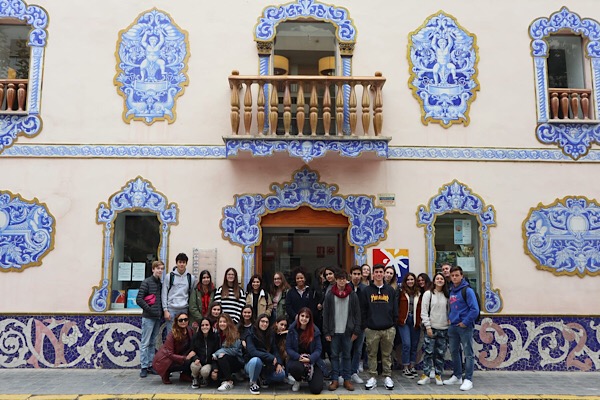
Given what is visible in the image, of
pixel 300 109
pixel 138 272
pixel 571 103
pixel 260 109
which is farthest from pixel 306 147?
pixel 571 103

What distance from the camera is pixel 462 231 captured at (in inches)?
373

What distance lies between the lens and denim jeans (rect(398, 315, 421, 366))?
27.5ft

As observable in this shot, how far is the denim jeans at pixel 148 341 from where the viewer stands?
8.34 m

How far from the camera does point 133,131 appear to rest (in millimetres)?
9398

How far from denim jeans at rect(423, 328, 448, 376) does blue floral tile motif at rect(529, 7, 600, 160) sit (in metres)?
4.08

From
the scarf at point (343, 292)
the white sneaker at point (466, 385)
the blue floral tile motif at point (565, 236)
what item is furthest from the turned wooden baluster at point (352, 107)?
the white sneaker at point (466, 385)

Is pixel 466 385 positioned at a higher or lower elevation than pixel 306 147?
lower

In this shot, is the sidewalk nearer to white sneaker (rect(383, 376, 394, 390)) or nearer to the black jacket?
white sneaker (rect(383, 376, 394, 390))

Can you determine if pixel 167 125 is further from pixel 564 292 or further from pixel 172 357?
pixel 564 292

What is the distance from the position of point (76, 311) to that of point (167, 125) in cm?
355

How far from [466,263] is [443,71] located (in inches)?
138

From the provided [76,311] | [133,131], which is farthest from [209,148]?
[76,311]

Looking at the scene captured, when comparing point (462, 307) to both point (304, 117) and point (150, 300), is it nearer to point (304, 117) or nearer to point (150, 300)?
point (304, 117)

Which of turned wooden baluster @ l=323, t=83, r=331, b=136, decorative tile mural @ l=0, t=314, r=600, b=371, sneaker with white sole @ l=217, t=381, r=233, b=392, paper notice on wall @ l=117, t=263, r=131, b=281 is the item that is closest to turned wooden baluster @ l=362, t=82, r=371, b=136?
turned wooden baluster @ l=323, t=83, r=331, b=136
